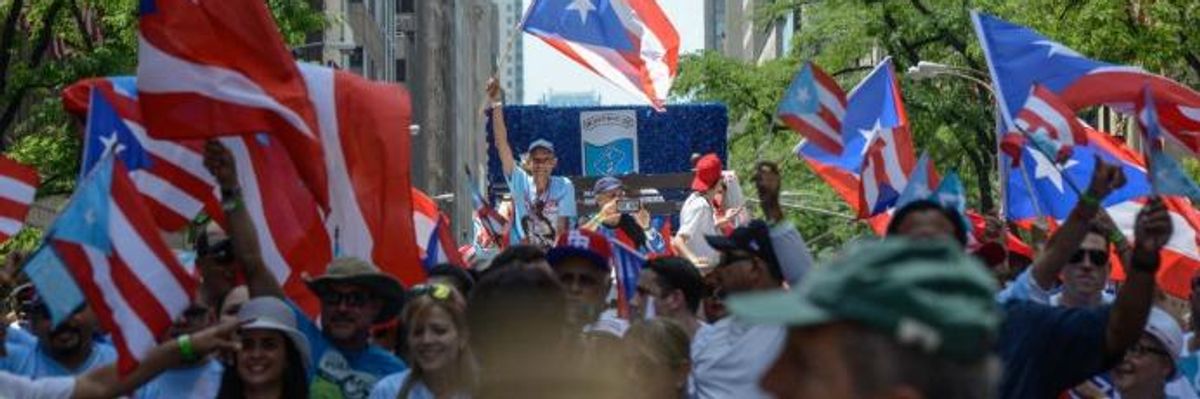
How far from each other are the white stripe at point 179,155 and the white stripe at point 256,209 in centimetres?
26

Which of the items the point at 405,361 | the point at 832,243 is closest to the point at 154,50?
the point at 405,361

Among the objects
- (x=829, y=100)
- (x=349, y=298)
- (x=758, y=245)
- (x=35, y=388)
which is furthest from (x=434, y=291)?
(x=829, y=100)

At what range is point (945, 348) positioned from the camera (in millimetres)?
2943

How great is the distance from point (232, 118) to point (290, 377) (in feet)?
6.06

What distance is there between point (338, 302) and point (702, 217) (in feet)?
28.2

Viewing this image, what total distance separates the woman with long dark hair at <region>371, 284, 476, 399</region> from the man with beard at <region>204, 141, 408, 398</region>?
58 centimetres

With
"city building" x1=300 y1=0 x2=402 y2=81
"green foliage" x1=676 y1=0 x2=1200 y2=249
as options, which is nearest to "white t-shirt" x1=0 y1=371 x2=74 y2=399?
"green foliage" x1=676 y1=0 x2=1200 y2=249

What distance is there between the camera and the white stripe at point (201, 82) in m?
8.98

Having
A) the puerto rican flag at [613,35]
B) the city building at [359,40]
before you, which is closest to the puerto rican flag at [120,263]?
the puerto rican flag at [613,35]

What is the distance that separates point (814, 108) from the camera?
1320cm

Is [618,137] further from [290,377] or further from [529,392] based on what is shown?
[529,392]

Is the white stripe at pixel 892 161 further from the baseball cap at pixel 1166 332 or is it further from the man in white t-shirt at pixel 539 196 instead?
the baseball cap at pixel 1166 332

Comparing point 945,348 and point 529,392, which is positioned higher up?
point 945,348

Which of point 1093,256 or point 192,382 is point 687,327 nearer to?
point 1093,256
